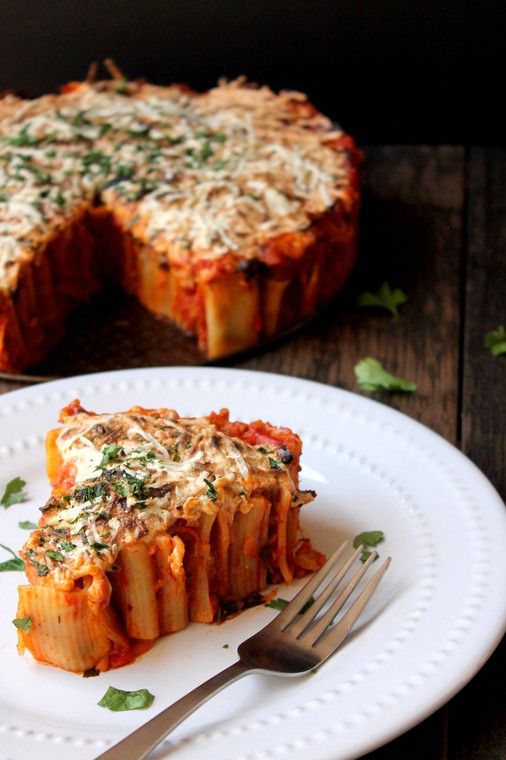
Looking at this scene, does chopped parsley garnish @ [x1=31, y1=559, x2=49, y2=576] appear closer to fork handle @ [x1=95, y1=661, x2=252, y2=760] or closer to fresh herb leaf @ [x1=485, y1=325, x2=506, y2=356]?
fork handle @ [x1=95, y1=661, x2=252, y2=760]

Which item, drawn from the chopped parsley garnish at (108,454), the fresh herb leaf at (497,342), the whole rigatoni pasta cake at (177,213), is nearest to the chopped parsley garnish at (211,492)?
the chopped parsley garnish at (108,454)

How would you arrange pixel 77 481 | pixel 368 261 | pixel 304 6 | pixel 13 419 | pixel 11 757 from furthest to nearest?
pixel 304 6 → pixel 368 261 → pixel 13 419 → pixel 77 481 → pixel 11 757

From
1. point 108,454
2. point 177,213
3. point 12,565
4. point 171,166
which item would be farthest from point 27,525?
point 171,166

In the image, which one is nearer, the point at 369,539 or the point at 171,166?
the point at 369,539

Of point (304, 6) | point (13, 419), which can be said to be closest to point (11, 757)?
point (13, 419)

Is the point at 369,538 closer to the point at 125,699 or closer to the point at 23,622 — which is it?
the point at 125,699

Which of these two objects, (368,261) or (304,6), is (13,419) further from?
(304,6)
